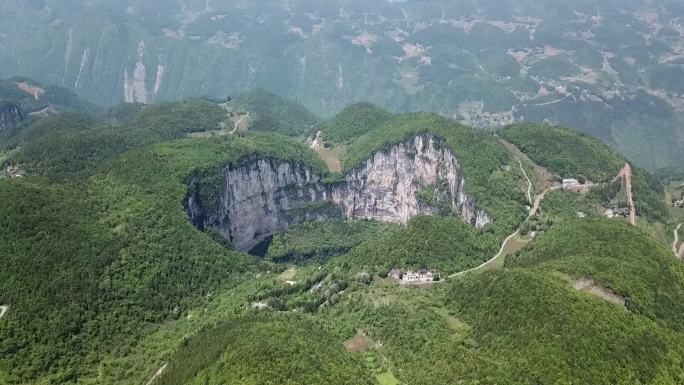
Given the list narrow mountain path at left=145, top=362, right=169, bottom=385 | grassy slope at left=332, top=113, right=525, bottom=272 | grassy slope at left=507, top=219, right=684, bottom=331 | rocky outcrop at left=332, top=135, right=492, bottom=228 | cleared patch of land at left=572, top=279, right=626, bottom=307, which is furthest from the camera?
rocky outcrop at left=332, top=135, right=492, bottom=228

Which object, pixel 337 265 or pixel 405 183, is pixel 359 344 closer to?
pixel 337 265

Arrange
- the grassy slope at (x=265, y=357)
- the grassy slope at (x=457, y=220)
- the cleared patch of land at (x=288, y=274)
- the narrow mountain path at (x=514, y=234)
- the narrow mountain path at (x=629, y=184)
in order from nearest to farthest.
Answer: the grassy slope at (x=265, y=357) < the narrow mountain path at (x=514, y=234) < the grassy slope at (x=457, y=220) < the cleared patch of land at (x=288, y=274) < the narrow mountain path at (x=629, y=184)

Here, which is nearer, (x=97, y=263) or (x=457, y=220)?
(x=97, y=263)

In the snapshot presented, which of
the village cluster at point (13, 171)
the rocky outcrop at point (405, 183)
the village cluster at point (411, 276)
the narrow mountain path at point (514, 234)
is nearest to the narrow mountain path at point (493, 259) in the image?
the narrow mountain path at point (514, 234)

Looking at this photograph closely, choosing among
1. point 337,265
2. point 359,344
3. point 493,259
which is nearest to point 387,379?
point 359,344

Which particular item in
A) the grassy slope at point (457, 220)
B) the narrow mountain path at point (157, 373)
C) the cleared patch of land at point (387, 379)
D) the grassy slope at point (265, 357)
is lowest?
the grassy slope at point (457, 220)

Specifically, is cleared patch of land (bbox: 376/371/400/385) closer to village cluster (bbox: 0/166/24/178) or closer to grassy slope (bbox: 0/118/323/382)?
grassy slope (bbox: 0/118/323/382)

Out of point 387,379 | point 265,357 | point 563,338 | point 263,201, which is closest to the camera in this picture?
point 265,357

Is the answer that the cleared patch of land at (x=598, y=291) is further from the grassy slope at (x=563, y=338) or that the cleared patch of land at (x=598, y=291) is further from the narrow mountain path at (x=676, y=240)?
the narrow mountain path at (x=676, y=240)

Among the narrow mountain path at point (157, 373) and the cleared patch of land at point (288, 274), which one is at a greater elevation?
the narrow mountain path at point (157, 373)

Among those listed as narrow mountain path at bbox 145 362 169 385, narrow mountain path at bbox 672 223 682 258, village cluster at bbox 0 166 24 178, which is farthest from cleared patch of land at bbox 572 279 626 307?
village cluster at bbox 0 166 24 178
